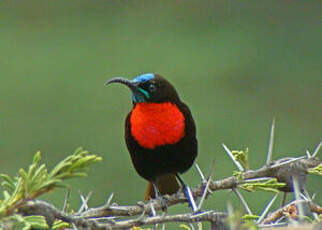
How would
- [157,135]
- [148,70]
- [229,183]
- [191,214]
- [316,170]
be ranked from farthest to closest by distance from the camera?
[148,70] → [157,135] → [229,183] → [316,170] → [191,214]

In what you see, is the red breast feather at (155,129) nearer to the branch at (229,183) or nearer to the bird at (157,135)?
the bird at (157,135)

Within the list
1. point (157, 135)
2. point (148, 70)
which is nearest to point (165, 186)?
point (157, 135)

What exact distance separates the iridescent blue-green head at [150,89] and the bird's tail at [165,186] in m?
0.23

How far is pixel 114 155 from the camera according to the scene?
20.1ft

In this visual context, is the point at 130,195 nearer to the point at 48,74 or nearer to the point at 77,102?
the point at 77,102

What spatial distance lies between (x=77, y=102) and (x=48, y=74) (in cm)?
78

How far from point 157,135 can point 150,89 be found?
0.14m

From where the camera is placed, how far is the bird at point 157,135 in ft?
7.17

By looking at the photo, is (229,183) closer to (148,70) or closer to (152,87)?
(152,87)

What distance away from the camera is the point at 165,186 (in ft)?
7.32

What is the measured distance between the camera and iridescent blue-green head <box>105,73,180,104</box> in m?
2.18

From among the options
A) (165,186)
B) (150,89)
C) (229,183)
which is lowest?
(165,186)

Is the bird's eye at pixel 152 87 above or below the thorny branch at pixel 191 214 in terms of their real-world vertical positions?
above

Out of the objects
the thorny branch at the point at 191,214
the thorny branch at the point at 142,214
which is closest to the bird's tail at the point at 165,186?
the thorny branch at the point at 191,214
